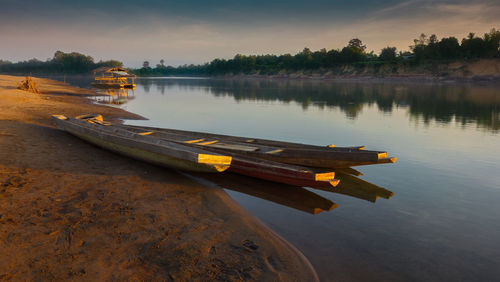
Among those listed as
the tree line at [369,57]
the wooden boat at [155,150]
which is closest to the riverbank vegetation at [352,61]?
the tree line at [369,57]

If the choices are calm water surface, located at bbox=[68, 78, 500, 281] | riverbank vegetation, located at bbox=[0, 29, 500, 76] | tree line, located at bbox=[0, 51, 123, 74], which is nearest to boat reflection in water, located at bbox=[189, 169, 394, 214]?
calm water surface, located at bbox=[68, 78, 500, 281]

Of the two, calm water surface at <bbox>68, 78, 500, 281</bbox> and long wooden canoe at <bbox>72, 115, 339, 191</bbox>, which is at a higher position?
long wooden canoe at <bbox>72, 115, 339, 191</bbox>

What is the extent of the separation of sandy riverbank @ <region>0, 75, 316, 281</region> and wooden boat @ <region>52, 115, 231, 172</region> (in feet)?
1.62

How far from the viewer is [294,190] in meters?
8.15

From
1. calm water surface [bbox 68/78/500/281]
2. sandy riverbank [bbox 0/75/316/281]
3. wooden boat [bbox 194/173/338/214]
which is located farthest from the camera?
wooden boat [bbox 194/173/338/214]

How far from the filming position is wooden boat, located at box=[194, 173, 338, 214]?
734cm

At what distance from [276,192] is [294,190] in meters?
0.56

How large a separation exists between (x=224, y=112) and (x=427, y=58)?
289 ft

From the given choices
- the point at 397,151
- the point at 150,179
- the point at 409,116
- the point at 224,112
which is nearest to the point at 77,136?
the point at 150,179

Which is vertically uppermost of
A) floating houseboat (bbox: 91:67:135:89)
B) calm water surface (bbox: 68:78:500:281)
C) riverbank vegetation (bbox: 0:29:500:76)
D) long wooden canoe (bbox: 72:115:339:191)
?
riverbank vegetation (bbox: 0:29:500:76)

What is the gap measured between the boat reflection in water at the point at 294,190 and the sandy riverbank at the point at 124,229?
0.92 m

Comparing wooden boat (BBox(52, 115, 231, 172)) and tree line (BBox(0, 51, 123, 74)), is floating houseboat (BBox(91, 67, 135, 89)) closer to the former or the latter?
wooden boat (BBox(52, 115, 231, 172))

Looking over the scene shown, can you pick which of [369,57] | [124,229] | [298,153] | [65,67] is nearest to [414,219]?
[298,153]

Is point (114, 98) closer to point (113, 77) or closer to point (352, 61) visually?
point (113, 77)
